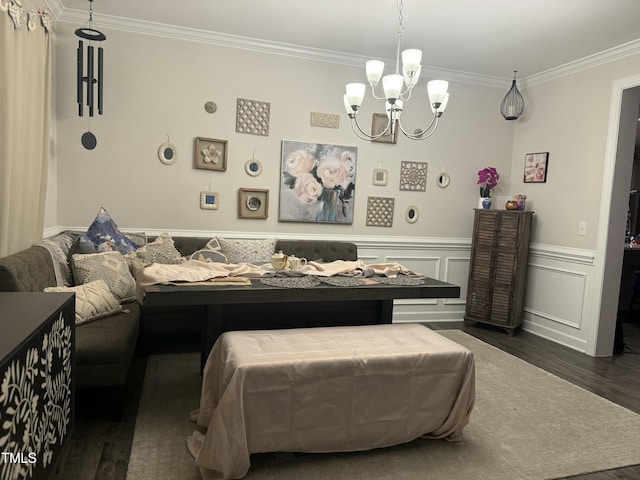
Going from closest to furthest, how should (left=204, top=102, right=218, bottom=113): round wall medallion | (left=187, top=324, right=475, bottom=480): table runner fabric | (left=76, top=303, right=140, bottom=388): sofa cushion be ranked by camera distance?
(left=187, top=324, right=475, bottom=480): table runner fabric < (left=76, top=303, right=140, bottom=388): sofa cushion < (left=204, top=102, right=218, bottom=113): round wall medallion

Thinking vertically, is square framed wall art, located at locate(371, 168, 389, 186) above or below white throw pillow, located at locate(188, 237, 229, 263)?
above

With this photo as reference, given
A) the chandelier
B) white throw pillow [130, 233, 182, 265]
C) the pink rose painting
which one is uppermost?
the chandelier

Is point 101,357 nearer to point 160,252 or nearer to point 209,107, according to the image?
point 160,252

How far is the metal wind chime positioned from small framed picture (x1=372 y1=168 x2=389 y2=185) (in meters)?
2.59

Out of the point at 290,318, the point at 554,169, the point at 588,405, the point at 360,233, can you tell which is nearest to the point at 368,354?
the point at 290,318

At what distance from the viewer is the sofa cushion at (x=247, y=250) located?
3.93 metres

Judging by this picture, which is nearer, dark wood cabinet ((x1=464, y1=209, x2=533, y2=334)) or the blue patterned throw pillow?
the blue patterned throw pillow

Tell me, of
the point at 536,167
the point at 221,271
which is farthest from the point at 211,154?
the point at 536,167

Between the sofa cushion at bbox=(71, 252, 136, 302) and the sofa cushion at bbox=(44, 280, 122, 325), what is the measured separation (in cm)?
15

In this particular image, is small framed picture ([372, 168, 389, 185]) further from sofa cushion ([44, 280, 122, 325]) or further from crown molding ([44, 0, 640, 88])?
sofa cushion ([44, 280, 122, 325])

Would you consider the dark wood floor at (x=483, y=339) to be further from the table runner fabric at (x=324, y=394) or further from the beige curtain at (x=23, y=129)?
the beige curtain at (x=23, y=129)

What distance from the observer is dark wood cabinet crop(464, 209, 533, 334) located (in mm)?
4500

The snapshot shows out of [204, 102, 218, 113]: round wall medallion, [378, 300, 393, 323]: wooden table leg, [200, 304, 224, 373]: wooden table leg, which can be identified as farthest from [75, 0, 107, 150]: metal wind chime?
[378, 300, 393, 323]: wooden table leg

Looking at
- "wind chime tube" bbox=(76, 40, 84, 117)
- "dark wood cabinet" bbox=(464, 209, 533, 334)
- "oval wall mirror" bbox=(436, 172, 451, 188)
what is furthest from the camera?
"oval wall mirror" bbox=(436, 172, 451, 188)
